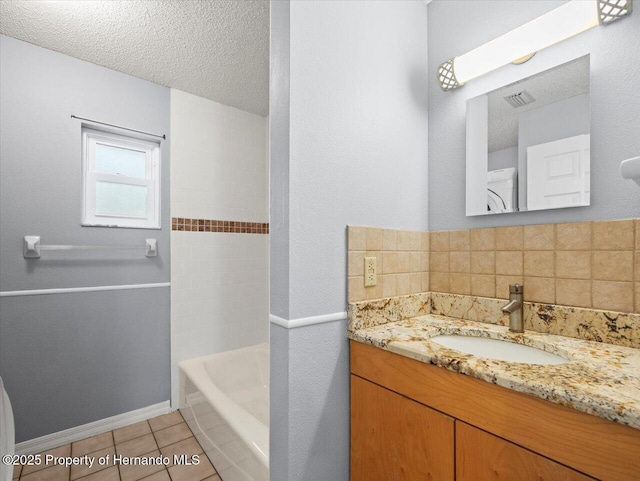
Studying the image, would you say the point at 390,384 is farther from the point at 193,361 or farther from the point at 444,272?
the point at 193,361

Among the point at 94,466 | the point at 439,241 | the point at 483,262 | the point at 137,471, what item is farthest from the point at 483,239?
the point at 94,466

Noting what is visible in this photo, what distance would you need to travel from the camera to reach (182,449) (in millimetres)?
1828

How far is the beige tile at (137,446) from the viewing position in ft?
5.90

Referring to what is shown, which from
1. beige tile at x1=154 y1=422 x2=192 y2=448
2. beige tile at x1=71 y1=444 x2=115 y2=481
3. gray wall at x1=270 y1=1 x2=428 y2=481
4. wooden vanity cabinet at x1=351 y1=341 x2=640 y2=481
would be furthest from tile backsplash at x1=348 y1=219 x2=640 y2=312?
beige tile at x1=71 y1=444 x2=115 y2=481

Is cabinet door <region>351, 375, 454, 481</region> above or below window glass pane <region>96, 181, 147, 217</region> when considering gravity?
below

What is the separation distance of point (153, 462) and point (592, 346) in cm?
217

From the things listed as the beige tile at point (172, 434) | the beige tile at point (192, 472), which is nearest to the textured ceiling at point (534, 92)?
the beige tile at point (192, 472)

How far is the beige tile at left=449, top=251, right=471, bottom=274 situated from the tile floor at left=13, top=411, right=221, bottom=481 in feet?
5.41

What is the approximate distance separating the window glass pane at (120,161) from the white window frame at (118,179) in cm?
2

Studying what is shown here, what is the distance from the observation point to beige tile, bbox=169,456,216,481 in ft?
5.25

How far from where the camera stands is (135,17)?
5.30ft

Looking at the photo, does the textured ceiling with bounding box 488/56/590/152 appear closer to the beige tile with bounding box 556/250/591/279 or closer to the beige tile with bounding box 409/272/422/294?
the beige tile with bounding box 556/250/591/279

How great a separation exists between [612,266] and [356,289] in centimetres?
82

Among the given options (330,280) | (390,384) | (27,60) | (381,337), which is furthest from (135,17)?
(390,384)
